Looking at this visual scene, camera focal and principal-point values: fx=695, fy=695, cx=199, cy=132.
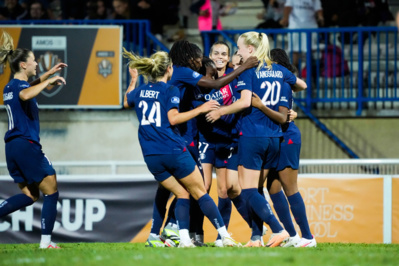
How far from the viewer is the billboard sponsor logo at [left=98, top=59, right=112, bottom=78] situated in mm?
12000

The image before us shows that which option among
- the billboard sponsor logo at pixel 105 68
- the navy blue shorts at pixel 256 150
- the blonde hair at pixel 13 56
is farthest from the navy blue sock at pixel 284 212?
the billboard sponsor logo at pixel 105 68

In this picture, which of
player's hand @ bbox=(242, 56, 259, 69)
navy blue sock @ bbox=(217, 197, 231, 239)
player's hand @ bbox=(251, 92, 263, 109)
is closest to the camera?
player's hand @ bbox=(242, 56, 259, 69)

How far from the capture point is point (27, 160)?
739 cm

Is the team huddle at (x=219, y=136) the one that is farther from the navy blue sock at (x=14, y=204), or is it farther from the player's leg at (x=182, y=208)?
the navy blue sock at (x=14, y=204)

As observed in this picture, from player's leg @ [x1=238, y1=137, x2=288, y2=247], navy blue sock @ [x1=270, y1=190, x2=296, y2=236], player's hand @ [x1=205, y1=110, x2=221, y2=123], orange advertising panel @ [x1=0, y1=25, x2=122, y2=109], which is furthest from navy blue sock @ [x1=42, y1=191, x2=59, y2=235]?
orange advertising panel @ [x1=0, y1=25, x2=122, y2=109]

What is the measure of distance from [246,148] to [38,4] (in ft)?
25.5

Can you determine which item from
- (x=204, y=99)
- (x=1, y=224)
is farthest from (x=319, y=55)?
(x=1, y=224)

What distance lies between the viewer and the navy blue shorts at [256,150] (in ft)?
23.6

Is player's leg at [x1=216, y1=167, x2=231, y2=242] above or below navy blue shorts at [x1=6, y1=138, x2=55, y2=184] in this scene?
below

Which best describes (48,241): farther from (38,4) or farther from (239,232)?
(38,4)

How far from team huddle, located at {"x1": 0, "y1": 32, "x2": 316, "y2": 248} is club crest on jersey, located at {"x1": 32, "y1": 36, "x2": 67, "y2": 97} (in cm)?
424

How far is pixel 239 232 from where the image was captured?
386 inches

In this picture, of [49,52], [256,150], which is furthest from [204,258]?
[49,52]

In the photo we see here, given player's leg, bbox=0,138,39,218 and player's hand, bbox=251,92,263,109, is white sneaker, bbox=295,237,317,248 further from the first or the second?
player's leg, bbox=0,138,39,218
